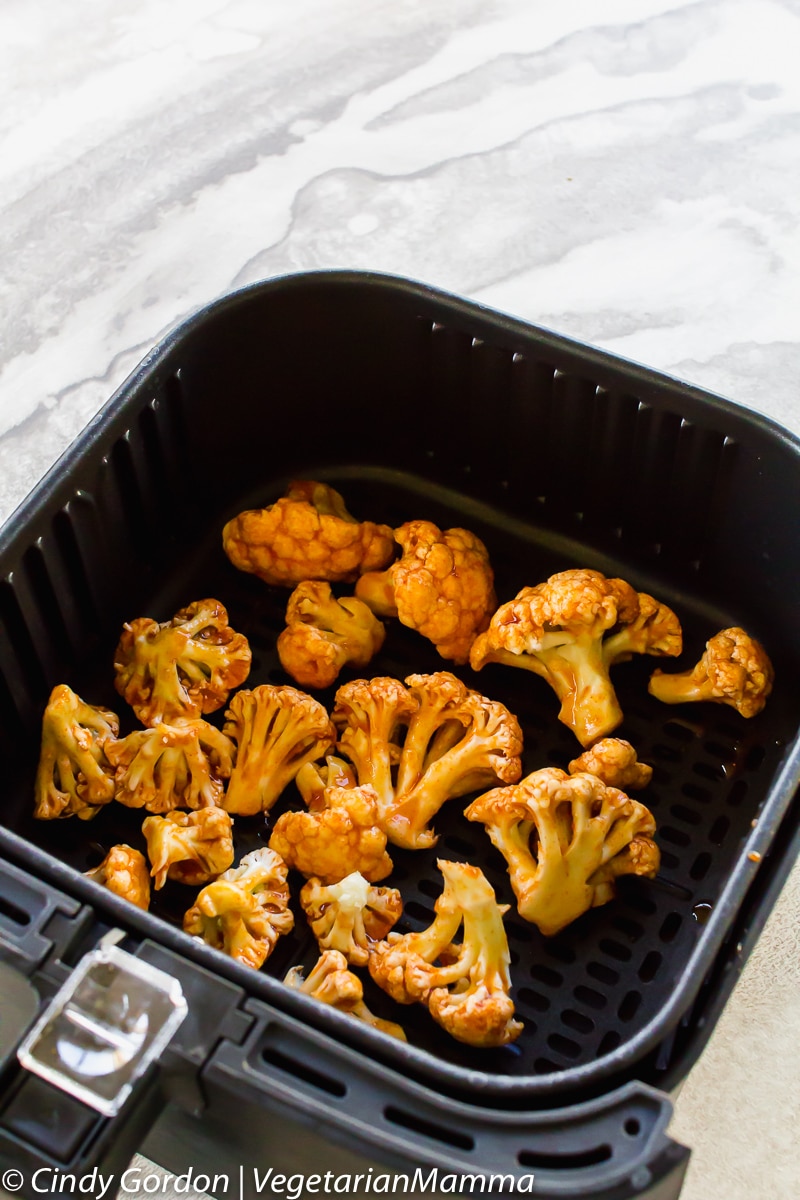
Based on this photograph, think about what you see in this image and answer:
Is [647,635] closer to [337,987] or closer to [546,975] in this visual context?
[546,975]

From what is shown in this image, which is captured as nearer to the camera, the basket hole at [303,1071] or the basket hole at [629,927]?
the basket hole at [303,1071]

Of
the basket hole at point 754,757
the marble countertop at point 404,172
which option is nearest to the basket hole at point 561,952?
the basket hole at point 754,757

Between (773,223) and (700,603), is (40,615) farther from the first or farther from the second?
(773,223)

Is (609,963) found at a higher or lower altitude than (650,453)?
lower

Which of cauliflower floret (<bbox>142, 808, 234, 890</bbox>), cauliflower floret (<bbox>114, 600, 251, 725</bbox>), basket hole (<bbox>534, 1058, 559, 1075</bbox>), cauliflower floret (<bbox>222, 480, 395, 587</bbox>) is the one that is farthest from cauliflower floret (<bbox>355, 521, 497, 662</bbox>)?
basket hole (<bbox>534, 1058, 559, 1075</bbox>)

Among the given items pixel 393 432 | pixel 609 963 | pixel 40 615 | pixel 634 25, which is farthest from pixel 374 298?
pixel 634 25

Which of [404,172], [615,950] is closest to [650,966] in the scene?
[615,950]

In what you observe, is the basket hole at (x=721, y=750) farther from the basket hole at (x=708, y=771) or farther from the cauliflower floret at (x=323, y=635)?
the cauliflower floret at (x=323, y=635)
